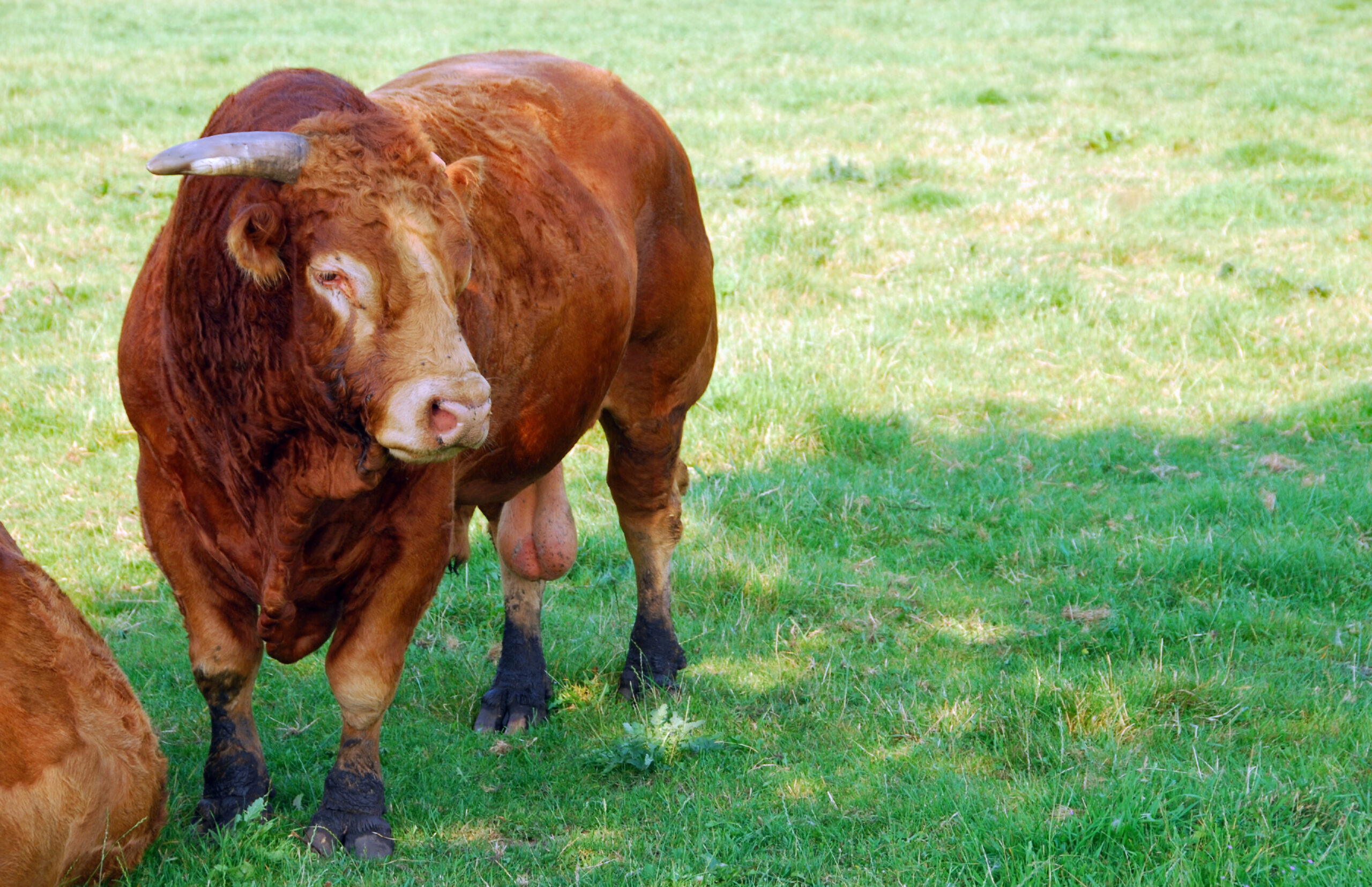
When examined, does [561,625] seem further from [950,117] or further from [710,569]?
[950,117]

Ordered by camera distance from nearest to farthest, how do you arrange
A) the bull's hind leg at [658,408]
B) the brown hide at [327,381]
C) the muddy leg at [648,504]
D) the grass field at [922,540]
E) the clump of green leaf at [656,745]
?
the brown hide at [327,381], the grass field at [922,540], the clump of green leaf at [656,745], the bull's hind leg at [658,408], the muddy leg at [648,504]

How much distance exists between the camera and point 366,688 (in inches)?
144

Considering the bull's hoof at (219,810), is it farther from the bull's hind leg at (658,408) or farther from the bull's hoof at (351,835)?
the bull's hind leg at (658,408)

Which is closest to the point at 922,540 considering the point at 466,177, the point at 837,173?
the point at 466,177

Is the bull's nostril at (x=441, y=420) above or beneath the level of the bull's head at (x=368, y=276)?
beneath

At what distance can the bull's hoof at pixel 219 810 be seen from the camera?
3.65m

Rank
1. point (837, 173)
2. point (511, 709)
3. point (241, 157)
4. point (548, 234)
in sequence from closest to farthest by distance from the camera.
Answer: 1. point (241, 157)
2. point (548, 234)
3. point (511, 709)
4. point (837, 173)

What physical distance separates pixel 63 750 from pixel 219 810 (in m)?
0.73

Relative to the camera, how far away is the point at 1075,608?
5215 mm

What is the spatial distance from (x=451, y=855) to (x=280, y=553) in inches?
40.8

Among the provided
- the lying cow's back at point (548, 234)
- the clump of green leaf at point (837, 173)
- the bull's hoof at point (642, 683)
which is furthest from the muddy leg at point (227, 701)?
the clump of green leaf at point (837, 173)

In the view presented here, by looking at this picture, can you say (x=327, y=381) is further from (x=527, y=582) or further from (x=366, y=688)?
(x=527, y=582)

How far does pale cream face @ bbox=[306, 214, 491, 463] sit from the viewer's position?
2949mm

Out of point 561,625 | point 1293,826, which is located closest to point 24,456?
point 561,625
